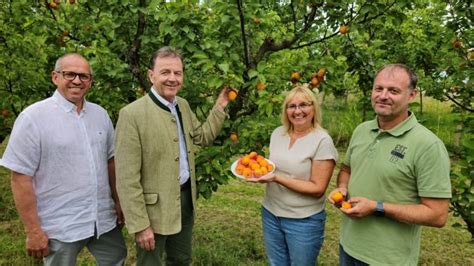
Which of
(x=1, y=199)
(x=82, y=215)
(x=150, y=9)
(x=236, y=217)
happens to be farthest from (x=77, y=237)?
(x=1, y=199)

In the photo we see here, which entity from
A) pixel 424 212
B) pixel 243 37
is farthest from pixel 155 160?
pixel 424 212

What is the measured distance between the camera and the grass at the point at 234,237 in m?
3.90

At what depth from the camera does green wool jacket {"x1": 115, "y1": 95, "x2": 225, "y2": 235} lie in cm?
219

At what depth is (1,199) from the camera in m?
5.43

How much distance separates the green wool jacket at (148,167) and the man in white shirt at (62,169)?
182 millimetres

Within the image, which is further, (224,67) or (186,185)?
(186,185)

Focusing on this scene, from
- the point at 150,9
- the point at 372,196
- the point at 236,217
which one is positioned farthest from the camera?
the point at 236,217

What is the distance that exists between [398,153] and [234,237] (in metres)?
3.08

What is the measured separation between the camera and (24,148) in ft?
6.68

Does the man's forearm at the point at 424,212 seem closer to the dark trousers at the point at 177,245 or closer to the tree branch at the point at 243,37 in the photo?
the dark trousers at the point at 177,245

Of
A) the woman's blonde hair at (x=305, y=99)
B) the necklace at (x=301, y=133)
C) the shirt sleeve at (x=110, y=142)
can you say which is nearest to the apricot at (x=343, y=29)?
the woman's blonde hair at (x=305, y=99)

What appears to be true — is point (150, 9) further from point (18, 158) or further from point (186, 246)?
point (186, 246)

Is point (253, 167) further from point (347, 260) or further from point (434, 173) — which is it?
point (434, 173)

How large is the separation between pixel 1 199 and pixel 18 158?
4.13 metres
